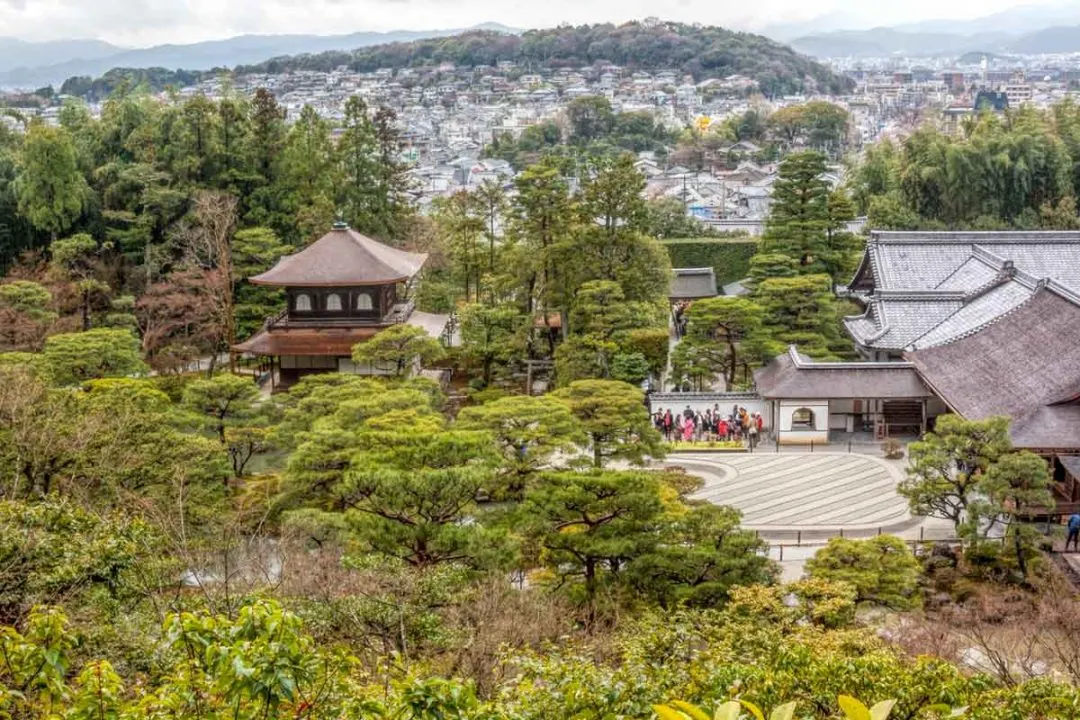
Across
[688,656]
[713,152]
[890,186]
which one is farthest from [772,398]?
[713,152]

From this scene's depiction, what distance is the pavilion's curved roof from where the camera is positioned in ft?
94.2

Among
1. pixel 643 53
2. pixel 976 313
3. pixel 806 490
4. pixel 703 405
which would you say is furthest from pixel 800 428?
pixel 643 53

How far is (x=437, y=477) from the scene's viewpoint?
45.5ft

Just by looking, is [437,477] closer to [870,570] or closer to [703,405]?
[870,570]

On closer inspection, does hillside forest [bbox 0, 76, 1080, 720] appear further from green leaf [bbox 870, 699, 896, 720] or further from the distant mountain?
the distant mountain

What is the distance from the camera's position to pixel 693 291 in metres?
41.4

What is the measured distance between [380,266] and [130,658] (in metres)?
20.9

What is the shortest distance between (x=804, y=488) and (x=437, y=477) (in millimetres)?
10737

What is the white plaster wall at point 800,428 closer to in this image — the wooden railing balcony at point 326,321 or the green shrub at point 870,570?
the green shrub at point 870,570

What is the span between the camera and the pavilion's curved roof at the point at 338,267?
28703 mm

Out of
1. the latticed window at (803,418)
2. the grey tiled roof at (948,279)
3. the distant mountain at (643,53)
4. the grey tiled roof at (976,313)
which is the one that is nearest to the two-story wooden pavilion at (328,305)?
the latticed window at (803,418)

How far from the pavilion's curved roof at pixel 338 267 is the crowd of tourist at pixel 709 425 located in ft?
27.7

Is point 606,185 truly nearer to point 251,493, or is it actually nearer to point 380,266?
point 380,266

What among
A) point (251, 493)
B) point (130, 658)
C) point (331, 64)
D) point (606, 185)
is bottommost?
point (251, 493)
